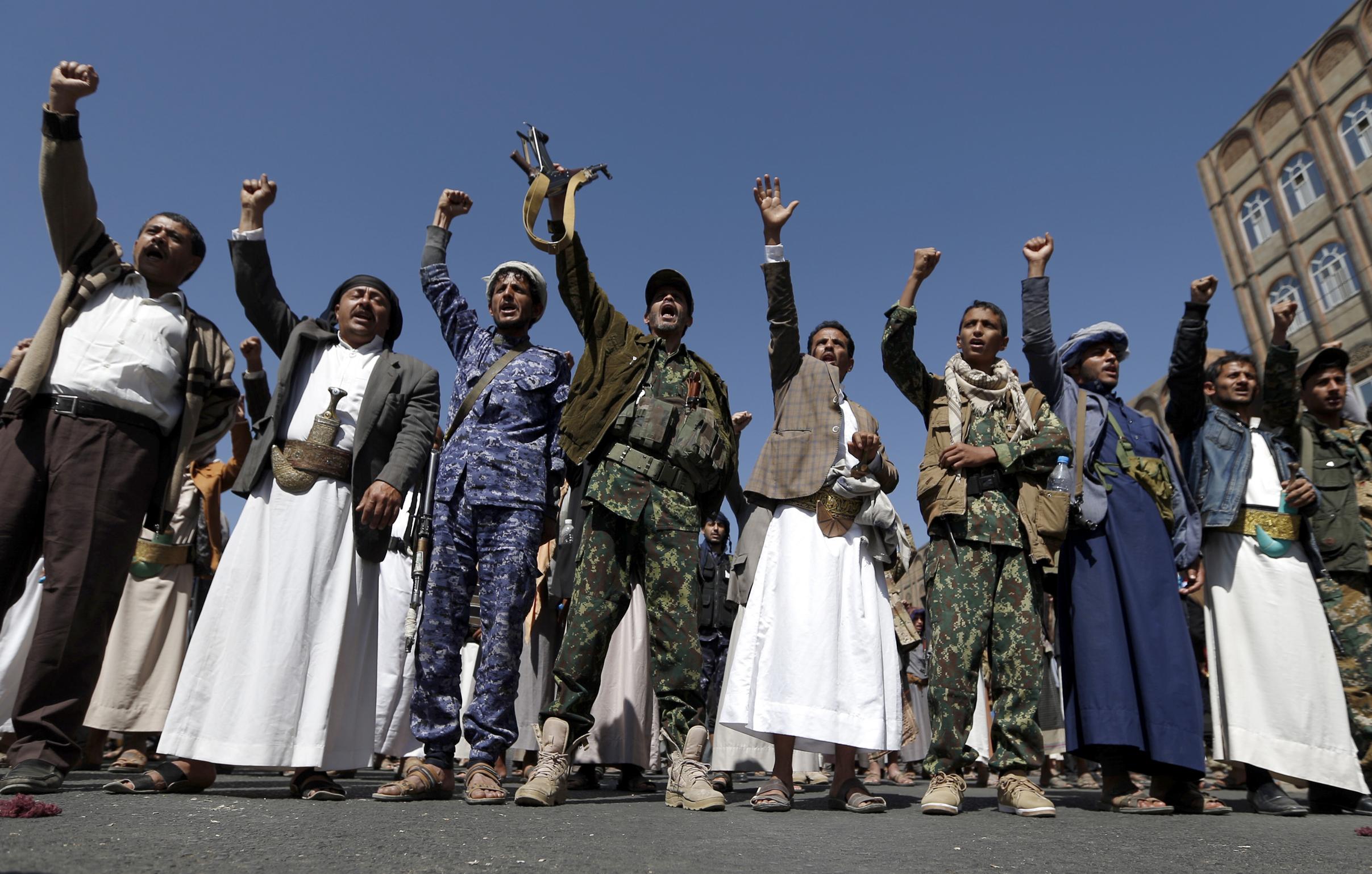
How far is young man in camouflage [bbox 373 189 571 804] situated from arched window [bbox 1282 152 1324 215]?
31.9 metres

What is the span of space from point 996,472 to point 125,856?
3.63m

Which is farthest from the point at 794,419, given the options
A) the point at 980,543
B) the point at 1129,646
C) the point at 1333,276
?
the point at 1333,276

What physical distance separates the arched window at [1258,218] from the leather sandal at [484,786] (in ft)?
113

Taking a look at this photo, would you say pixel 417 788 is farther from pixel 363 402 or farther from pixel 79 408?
pixel 79 408

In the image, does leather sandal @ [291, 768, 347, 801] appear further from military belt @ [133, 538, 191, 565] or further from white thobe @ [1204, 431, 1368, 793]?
white thobe @ [1204, 431, 1368, 793]

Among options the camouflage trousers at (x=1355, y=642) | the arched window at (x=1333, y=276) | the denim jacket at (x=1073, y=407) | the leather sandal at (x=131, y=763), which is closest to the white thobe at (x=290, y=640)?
the leather sandal at (x=131, y=763)

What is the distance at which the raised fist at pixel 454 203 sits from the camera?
4852mm

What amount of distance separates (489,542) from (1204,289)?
3.82 metres

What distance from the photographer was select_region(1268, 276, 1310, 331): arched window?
93.3 feet

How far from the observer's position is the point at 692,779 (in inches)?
147

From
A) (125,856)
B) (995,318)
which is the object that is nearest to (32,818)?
(125,856)

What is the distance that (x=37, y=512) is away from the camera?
137 inches

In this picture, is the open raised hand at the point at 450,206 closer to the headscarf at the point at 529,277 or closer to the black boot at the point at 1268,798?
the headscarf at the point at 529,277

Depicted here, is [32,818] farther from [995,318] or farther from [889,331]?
[995,318]
